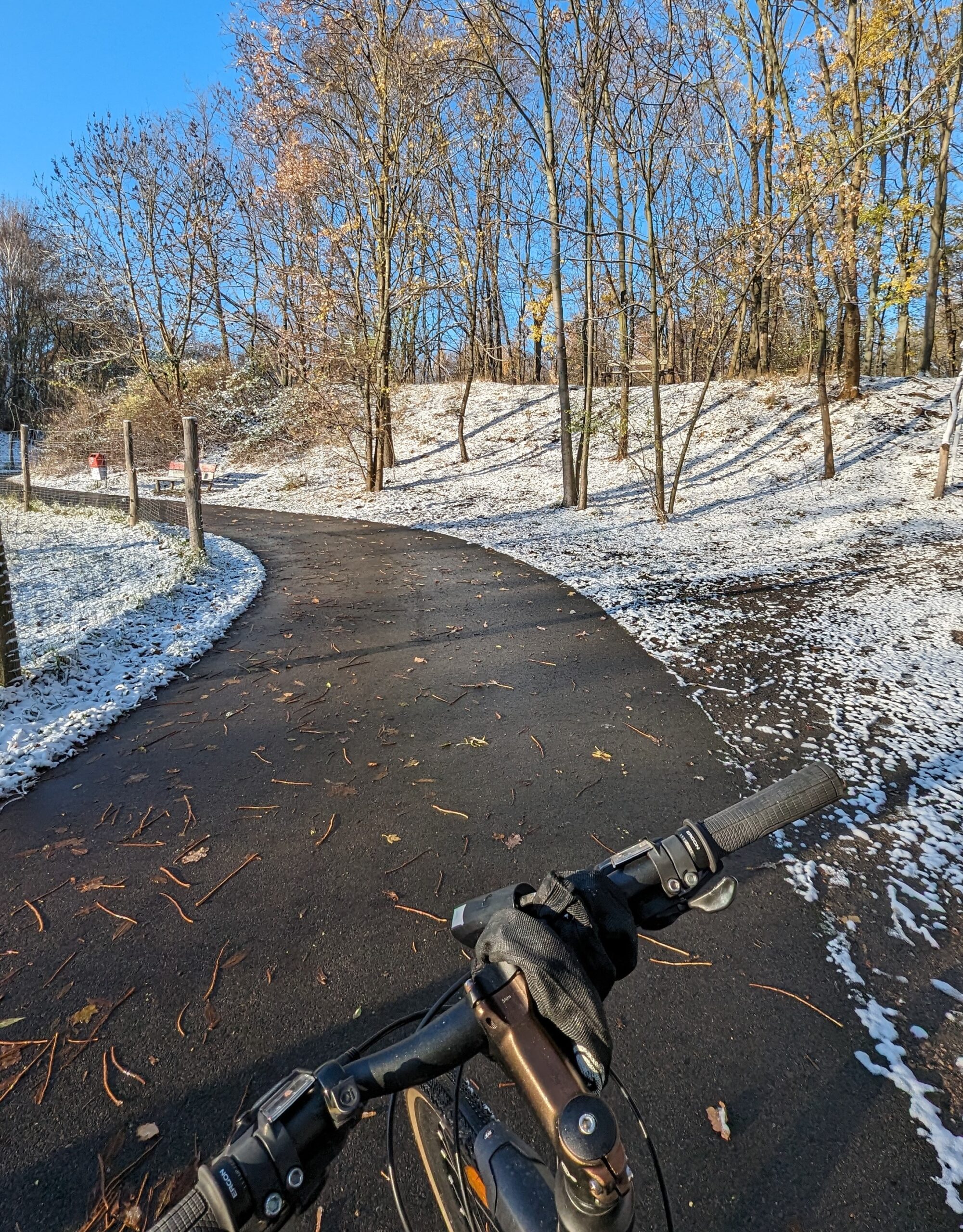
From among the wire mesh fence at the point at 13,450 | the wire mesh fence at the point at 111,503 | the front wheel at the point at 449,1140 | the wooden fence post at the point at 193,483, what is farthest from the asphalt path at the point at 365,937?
the wire mesh fence at the point at 13,450

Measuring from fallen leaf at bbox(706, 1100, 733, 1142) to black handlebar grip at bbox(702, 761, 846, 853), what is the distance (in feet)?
4.32

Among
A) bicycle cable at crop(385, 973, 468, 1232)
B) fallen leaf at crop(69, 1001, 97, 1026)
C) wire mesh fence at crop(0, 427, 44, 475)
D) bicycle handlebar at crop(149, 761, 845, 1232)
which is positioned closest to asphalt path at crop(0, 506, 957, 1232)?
fallen leaf at crop(69, 1001, 97, 1026)

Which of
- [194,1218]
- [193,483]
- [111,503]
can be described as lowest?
[194,1218]

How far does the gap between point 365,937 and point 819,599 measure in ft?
21.9

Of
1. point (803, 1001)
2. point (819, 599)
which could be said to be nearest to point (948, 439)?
point (819, 599)

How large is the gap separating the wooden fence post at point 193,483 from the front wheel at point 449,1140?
8.79 meters

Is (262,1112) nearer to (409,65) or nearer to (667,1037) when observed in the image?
(667,1037)

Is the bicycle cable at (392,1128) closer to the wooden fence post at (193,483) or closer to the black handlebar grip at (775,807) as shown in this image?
the black handlebar grip at (775,807)

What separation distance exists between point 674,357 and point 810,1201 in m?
28.4

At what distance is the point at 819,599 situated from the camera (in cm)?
729

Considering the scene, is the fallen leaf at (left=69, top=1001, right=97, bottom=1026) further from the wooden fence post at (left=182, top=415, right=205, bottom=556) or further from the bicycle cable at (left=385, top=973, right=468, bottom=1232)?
the wooden fence post at (left=182, top=415, right=205, bottom=556)

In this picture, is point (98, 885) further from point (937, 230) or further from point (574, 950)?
point (937, 230)

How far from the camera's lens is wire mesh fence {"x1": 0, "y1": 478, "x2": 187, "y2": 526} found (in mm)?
13516

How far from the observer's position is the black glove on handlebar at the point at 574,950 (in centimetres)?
77
